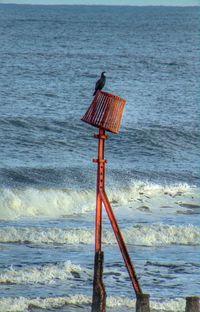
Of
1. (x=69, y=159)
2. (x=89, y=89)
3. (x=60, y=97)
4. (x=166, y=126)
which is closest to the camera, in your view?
(x=69, y=159)

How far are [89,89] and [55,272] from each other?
33499 mm

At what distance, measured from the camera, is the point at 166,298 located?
17.5m

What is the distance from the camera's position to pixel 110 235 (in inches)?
862

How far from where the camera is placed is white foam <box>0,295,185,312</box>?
16.6 m

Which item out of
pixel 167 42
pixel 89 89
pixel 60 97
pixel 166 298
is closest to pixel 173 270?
pixel 166 298

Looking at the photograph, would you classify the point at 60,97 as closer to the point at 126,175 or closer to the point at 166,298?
the point at 126,175

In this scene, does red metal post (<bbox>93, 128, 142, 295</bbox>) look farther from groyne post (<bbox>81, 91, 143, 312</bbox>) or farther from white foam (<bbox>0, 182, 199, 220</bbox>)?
white foam (<bbox>0, 182, 199, 220</bbox>)

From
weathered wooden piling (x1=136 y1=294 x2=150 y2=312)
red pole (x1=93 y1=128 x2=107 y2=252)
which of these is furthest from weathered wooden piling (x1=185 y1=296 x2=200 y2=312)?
red pole (x1=93 y1=128 x2=107 y2=252)

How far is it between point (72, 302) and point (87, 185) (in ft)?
36.5

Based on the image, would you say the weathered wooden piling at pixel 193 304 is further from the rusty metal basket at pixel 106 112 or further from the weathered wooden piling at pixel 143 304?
the rusty metal basket at pixel 106 112

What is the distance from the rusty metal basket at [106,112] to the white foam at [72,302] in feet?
11.0

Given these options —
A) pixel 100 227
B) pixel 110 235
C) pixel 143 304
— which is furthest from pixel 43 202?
pixel 143 304

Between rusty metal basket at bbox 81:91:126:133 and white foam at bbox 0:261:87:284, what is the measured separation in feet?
14.1

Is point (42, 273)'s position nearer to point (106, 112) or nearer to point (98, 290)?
point (98, 290)
